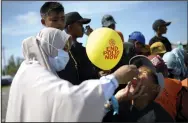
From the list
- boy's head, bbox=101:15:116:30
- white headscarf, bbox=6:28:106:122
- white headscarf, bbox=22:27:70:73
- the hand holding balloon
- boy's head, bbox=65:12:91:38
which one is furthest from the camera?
boy's head, bbox=101:15:116:30

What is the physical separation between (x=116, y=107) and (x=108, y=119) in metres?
0.19

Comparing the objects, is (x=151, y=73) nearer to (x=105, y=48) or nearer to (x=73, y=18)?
(x=105, y=48)

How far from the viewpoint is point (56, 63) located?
7.73ft

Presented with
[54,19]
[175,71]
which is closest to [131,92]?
[54,19]

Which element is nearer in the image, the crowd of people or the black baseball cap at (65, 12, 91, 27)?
the crowd of people

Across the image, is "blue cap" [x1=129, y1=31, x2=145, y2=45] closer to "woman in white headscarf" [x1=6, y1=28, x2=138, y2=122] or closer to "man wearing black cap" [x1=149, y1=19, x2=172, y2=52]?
"man wearing black cap" [x1=149, y1=19, x2=172, y2=52]

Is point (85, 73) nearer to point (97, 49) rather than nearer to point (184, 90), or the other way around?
point (97, 49)

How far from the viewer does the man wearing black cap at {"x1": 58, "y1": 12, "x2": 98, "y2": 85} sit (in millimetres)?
3277

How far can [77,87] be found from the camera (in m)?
1.66

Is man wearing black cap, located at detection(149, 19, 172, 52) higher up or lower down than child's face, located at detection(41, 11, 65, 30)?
lower down

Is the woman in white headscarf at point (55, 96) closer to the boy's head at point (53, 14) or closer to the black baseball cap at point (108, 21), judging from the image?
the boy's head at point (53, 14)

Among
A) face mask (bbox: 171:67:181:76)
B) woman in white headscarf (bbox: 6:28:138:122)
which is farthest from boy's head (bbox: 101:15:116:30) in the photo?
woman in white headscarf (bbox: 6:28:138:122)

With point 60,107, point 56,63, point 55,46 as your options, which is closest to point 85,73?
point 56,63

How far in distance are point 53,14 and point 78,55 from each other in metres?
0.56
